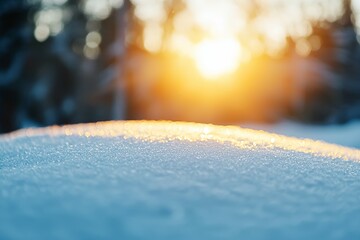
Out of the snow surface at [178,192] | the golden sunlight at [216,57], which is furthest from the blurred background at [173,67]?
the snow surface at [178,192]

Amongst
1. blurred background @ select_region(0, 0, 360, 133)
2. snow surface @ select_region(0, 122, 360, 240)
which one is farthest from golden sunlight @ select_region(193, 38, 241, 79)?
snow surface @ select_region(0, 122, 360, 240)

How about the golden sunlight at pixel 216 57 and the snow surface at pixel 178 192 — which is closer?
the snow surface at pixel 178 192

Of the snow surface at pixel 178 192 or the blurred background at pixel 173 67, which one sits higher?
the blurred background at pixel 173 67

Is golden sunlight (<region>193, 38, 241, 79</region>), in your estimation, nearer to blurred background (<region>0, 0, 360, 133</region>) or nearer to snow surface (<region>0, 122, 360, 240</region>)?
blurred background (<region>0, 0, 360, 133</region>)

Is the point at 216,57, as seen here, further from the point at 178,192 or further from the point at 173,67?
the point at 178,192

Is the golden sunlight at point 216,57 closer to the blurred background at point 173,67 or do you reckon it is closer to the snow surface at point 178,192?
the blurred background at point 173,67

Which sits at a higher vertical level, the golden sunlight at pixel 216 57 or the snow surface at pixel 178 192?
the golden sunlight at pixel 216 57

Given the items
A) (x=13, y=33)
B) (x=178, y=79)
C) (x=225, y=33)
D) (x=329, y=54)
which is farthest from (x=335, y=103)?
(x=13, y=33)
